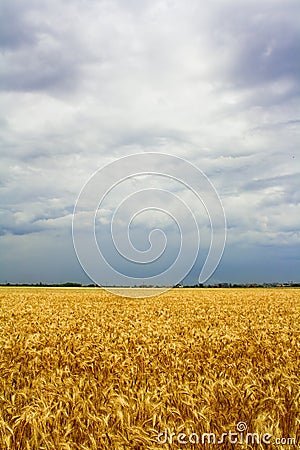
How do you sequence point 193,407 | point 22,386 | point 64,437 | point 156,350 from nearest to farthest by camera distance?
point 64,437 < point 193,407 < point 22,386 < point 156,350

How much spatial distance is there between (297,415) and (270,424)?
2.15 ft

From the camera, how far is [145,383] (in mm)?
8383

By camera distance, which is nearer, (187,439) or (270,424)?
(187,439)

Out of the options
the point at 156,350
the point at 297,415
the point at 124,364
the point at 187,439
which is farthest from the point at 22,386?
the point at 297,415

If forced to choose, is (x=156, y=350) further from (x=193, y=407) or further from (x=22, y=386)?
(x=193, y=407)

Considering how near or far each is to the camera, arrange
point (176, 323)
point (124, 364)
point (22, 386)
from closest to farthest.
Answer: point (22, 386), point (124, 364), point (176, 323)

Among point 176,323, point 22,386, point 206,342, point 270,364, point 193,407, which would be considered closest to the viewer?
point 193,407

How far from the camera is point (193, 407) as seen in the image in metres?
6.07

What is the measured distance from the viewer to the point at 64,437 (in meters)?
5.08

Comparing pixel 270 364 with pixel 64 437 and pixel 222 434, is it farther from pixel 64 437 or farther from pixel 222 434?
pixel 64 437

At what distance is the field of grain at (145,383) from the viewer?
17.2 feet

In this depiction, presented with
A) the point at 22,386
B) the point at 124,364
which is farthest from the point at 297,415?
the point at 22,386

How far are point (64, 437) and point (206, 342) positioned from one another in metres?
7.22

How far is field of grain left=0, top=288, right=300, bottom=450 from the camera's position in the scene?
5234 mm
